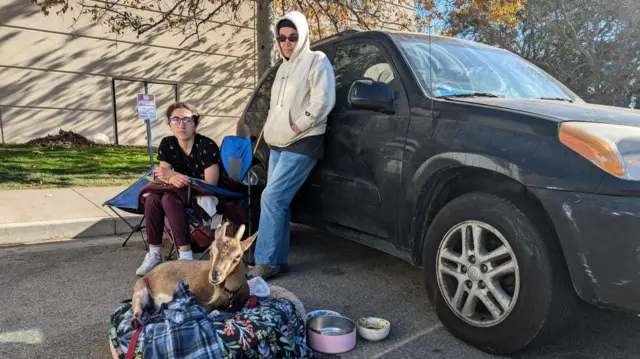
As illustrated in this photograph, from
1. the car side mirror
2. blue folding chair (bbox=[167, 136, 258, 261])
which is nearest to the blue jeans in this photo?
blue folding chair (bbox=[167, 136, 258, 261])

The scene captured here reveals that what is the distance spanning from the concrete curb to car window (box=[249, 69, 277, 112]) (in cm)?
213

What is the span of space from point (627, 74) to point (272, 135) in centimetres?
1813

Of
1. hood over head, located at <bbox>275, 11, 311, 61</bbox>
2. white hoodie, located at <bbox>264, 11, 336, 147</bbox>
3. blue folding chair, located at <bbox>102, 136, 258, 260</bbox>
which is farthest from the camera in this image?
blue folding chair, located at <bbox>102, 136, 258, 260</bbox>

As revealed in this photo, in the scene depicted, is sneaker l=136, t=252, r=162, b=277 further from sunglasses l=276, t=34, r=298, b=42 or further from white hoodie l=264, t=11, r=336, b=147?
sunglasses l=276, t=34, r=298, b=42

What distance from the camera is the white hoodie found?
363 cm

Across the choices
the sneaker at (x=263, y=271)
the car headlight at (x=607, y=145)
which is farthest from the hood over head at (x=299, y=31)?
the car headlight at (x=607, y=145)

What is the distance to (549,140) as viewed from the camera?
2432 millimetres

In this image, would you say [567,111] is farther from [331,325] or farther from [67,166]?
[67,166]

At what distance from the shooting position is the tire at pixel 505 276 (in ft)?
8.09

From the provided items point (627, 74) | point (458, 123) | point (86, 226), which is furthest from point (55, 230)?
point (627, 74)

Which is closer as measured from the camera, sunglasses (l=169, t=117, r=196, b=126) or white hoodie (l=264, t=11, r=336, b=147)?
white hoodie (l=264, t=11, r=336, b=147)

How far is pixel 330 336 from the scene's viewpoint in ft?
8.86

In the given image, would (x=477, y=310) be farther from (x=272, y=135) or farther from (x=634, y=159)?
(x=272, y=135)

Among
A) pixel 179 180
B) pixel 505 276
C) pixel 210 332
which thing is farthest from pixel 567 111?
pixel 179 180
